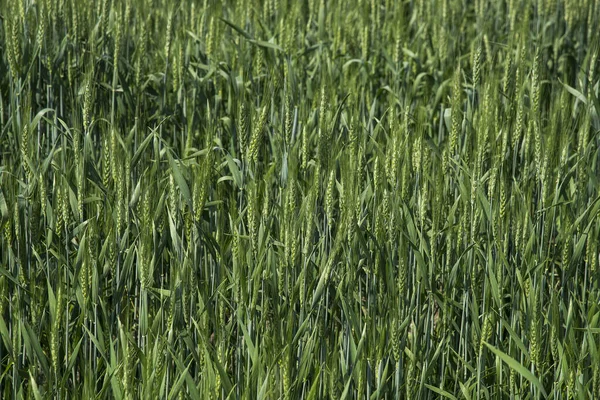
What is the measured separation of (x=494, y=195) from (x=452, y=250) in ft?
0.60

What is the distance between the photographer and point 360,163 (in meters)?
2.04

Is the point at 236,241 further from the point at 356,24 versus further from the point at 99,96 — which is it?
the point at 356,24

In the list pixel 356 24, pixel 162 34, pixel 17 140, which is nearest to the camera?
pixel 17 140

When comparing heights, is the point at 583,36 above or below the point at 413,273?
above

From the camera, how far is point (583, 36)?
163 inches

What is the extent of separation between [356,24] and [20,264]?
241 centimetres

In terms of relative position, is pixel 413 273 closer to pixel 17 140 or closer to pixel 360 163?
pixel 360 163

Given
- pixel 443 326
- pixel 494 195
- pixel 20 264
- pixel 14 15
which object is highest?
pixel 14 15

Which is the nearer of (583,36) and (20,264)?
(20,264)

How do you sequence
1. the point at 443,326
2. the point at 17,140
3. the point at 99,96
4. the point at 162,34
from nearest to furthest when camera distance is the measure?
the point at 443,326 < the point at 17,140 < the point at 99,96 < the point at 162,34

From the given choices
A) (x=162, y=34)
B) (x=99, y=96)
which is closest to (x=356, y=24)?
(x=162, y=34)

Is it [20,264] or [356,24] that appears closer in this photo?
[20,264]

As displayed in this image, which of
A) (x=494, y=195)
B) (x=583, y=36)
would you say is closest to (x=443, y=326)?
(x=494, y=195)

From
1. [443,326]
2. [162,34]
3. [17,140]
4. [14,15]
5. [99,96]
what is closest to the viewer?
[443,326]
